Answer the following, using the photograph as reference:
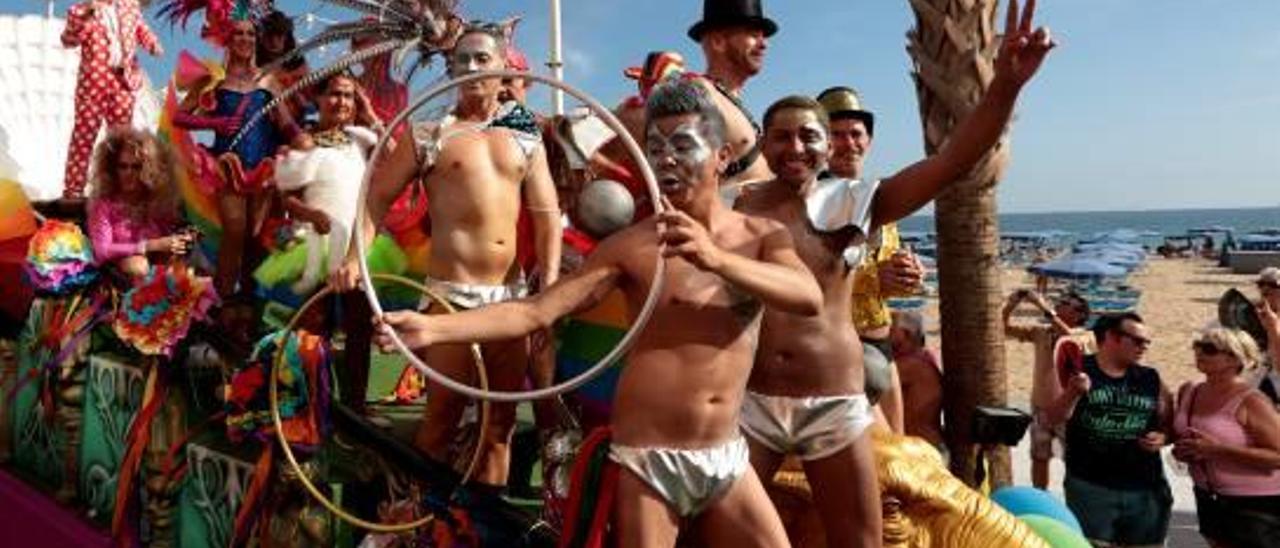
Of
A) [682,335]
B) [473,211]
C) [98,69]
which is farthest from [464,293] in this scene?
[98,69]

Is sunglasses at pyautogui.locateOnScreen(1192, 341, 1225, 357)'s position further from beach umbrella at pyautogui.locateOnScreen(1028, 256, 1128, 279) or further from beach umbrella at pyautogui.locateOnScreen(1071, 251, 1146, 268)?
beach umbrella at pyautogui.locateOnScreen(1071, 251, 1146, 268)

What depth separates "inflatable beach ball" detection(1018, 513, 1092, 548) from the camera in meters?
3.05

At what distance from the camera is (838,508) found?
100 inches

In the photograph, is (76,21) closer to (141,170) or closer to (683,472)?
(141,170)

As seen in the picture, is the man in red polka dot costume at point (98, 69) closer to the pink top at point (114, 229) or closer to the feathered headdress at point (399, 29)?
the feathered headdress at point (399, 29)

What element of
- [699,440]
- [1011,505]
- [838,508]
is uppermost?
[699,440]

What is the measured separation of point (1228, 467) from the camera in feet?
16.1

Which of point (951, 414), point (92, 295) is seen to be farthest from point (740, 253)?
point (92, 295)

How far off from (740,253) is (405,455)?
1.04 meters

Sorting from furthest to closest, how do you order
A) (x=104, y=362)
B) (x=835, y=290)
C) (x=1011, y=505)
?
(x=104, y=362) < (x=1011, y=505) < (x=835, y=290)

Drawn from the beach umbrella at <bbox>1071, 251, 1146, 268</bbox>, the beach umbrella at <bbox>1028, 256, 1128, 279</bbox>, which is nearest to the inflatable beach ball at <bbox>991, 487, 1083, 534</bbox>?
the beach umbrella at <bbox>1028, 256, 1128, 279</bbox>

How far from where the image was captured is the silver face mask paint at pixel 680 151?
6.96ft

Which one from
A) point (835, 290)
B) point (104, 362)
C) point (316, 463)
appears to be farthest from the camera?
point (104, 362)

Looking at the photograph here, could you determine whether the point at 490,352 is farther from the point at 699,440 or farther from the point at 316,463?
the point at 699,440
